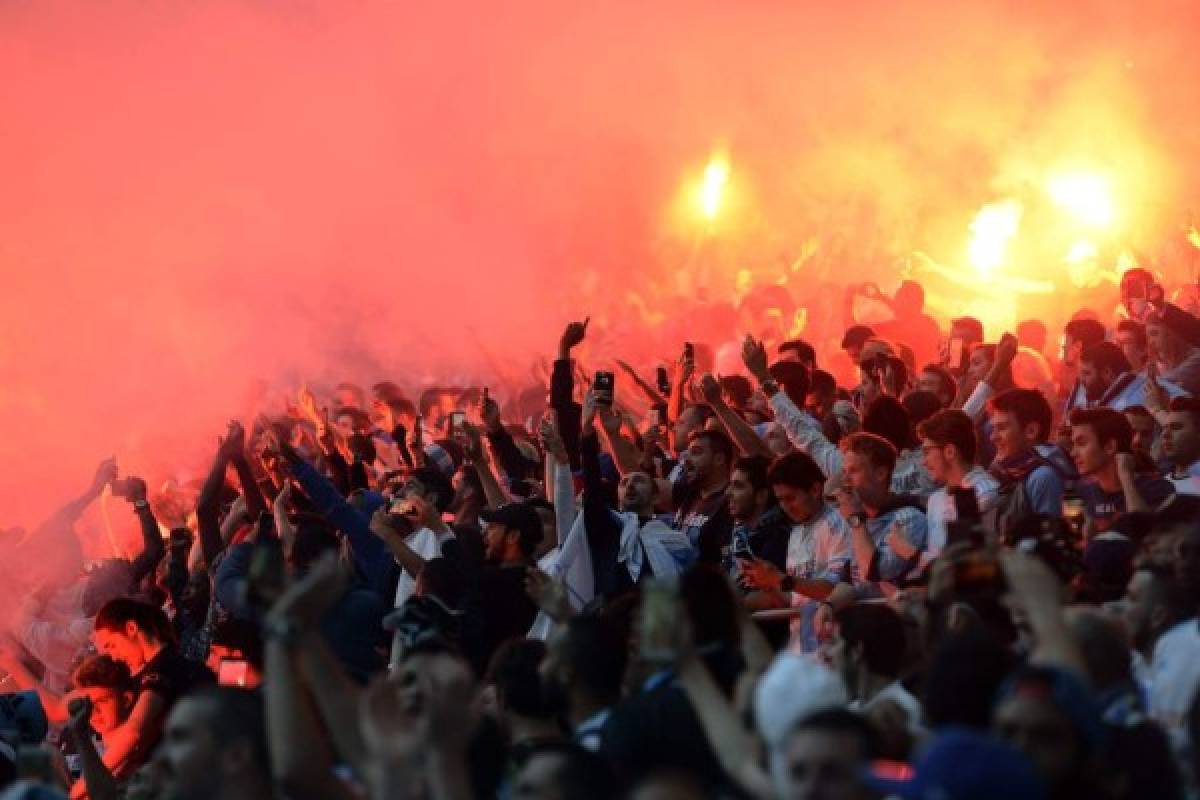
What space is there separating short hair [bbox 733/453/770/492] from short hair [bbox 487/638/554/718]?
218 centimetres

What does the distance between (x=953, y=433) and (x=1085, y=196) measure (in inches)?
316

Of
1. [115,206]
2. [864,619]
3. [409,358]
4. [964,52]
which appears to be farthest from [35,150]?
[864,619]

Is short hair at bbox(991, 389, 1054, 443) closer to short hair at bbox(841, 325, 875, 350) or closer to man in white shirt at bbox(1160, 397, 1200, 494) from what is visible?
man in white shirt at bbox(1160, 397, 1200, 494)

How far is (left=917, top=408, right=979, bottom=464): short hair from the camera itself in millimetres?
8188

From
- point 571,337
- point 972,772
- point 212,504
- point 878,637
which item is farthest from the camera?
point 212,504

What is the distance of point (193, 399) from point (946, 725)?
10.8 metres

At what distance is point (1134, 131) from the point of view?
52.3 ft

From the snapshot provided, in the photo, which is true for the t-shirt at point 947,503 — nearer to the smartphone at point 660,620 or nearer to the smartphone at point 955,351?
the smartphone at point 660,620

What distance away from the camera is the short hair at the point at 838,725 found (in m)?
4.46

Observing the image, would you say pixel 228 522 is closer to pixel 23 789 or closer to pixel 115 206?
pixel 115 206

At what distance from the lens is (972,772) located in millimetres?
4184

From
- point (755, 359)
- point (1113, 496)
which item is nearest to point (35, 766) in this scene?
point (1113, 496)

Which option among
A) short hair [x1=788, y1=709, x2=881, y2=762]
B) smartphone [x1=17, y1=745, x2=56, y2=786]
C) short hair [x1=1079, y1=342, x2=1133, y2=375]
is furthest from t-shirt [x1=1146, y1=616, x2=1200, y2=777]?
short hair [x1=1079, y1=342, x2=1133, y2=375]

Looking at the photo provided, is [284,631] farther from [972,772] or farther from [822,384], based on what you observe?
[822,384]
